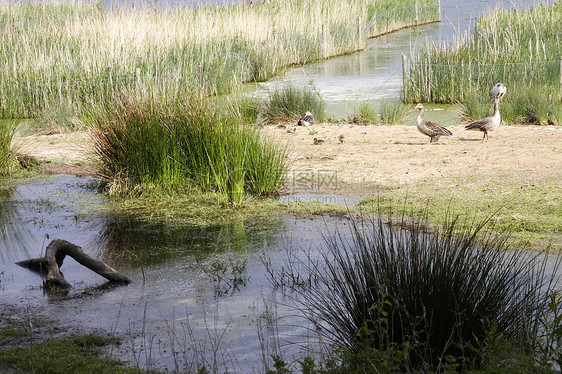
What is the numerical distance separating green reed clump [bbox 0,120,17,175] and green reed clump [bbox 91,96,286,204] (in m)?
1.74

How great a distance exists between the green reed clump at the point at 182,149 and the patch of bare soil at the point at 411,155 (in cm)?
77

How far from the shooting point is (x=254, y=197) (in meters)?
7.71

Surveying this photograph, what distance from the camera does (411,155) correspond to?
9383 mm

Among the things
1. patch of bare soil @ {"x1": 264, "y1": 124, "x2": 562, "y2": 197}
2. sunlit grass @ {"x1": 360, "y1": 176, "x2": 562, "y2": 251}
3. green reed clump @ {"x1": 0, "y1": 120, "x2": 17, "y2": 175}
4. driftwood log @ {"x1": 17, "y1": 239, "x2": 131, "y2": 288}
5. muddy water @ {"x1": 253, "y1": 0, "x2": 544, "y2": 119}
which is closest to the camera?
driftwood log @ {"x1": 17, "y1": 239, "x2": 131, "y2": 288}

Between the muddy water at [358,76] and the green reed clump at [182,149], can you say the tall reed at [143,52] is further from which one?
the muddy water at [358,76]

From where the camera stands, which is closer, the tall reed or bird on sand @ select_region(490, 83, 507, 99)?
bird on sand @ select_region(490, 83, 507, 99)

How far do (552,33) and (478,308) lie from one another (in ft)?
45.3

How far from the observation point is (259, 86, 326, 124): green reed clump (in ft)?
40.9

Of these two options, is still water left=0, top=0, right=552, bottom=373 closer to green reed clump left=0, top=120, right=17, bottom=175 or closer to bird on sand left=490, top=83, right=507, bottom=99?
green reed clump left=0, top=120, right=17, bottom=175

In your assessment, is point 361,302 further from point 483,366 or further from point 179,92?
point 179,92

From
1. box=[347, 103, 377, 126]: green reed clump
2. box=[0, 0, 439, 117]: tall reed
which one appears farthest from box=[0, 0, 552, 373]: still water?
box=[347, 103, 377, 126]: green reed clump

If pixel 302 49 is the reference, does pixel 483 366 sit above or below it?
below

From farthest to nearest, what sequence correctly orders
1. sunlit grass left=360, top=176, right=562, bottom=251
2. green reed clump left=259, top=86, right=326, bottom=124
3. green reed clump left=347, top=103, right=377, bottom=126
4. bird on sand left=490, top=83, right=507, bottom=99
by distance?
green reed clump left=259, top=86, right=326, bottom=124, green reed clump left=347, top=103, right=377, bottom=126, bird on sand left=490, top=83, right=507, bottom=99, sunlit grass left=360, top=176, right=562, bottom=251

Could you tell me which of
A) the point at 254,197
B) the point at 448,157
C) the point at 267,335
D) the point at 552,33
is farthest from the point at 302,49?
the point at 267,335
